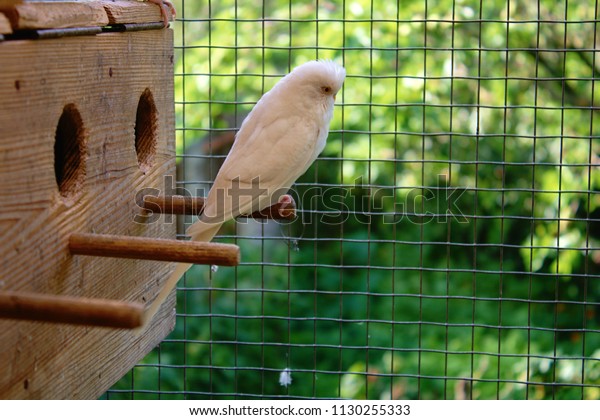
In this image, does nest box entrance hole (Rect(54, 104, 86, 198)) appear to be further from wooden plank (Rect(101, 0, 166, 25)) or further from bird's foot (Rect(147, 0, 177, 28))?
bird's foot (Rect(147, 0, 177, 28))

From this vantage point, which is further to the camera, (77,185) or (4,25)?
(77,185)

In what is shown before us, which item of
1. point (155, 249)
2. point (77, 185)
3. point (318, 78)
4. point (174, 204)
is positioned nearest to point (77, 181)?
point (77, 185)

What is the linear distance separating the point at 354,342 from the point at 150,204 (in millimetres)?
1701

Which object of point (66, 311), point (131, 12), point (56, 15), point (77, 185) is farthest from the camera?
point (131, 12)

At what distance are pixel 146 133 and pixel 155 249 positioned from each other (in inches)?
19.2

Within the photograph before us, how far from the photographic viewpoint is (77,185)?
4.41 ft

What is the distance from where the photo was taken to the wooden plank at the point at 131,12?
1.42 m

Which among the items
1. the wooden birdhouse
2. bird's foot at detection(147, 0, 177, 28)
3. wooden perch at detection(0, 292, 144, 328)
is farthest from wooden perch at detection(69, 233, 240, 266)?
bird's foot at detection(147, 0, 177, 28)

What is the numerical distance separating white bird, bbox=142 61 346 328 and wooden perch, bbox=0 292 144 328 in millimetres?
583

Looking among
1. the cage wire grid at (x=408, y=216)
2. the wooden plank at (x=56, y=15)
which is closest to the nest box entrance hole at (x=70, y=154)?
the wooden plank at (x=56, y=15)

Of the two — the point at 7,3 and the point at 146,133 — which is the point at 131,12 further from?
the point at 7,3

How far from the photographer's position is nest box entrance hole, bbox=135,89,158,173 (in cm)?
167

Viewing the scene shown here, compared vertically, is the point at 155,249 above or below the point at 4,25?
below
